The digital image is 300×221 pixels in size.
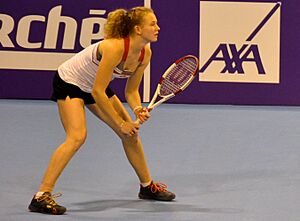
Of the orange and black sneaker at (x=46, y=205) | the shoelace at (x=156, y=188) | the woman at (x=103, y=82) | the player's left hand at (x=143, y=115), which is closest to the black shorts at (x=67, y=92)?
the woman at (x=103, y=82)

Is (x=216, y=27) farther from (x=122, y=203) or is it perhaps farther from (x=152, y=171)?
(x=122, y=203)

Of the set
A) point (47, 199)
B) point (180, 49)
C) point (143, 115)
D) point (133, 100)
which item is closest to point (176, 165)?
point (133, 100)

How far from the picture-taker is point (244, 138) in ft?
26.3

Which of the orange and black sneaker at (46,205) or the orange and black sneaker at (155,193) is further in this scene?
the orange and black sneaker at (155,193)

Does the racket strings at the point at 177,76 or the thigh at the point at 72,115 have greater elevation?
the racket strings at the point at 177,76

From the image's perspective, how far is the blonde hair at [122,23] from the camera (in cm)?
546

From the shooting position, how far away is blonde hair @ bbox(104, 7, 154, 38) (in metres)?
5.46

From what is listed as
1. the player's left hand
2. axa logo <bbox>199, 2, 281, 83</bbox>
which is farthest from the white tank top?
axa logo <bbox>199, 2, 281, 83</bbox>

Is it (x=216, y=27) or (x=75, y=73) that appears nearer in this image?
(x=75, y=73)

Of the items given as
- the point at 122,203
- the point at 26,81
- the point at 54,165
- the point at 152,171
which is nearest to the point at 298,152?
the point at 152,171

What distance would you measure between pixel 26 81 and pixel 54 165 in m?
4.37

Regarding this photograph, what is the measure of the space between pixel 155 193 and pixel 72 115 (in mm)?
802

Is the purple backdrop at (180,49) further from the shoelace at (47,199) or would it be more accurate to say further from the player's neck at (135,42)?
the shoelace at (47,199)

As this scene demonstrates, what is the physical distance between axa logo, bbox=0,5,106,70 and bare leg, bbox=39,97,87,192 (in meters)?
4.12
